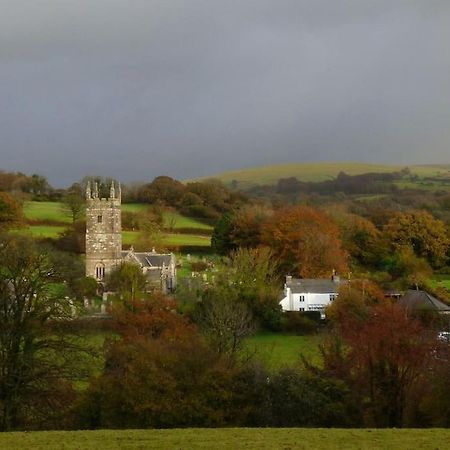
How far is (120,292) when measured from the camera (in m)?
50.6

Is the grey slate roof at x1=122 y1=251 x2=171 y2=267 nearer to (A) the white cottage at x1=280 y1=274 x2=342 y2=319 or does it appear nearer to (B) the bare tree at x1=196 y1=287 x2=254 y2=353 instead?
(A) the white cottage at x1=280 y1=274 x2=342 y2=319

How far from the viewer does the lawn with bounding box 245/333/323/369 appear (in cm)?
3747

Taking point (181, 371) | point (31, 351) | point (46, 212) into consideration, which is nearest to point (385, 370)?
point (181, 371)

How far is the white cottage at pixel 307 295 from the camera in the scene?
5419 centimetres

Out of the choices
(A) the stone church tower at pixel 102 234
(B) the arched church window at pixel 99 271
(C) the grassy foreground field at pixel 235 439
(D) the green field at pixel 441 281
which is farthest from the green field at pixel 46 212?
(C) the grassy foreground field at pixel 235 439

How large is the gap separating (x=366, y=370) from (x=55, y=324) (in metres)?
10.6

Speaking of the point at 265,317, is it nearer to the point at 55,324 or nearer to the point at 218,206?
the point at 55,324

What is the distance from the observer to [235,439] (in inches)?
673

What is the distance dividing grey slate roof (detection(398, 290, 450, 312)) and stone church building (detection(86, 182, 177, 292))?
1785 centimetres

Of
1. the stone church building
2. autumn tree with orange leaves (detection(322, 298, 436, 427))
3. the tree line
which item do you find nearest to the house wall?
the stone church building

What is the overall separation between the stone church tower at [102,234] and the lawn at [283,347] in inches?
689

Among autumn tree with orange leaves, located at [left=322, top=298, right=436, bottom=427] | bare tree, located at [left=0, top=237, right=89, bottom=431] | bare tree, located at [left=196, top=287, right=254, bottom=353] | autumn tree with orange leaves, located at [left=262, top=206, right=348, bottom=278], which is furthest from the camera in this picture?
autumn tree with orange leaves, located at [left=262, top=206, right=348, bottom=278]

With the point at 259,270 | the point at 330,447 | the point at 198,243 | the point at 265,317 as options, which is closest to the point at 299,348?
the point at 265,317

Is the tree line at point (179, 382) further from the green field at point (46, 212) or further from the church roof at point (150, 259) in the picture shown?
the green field at point (46, 212)
